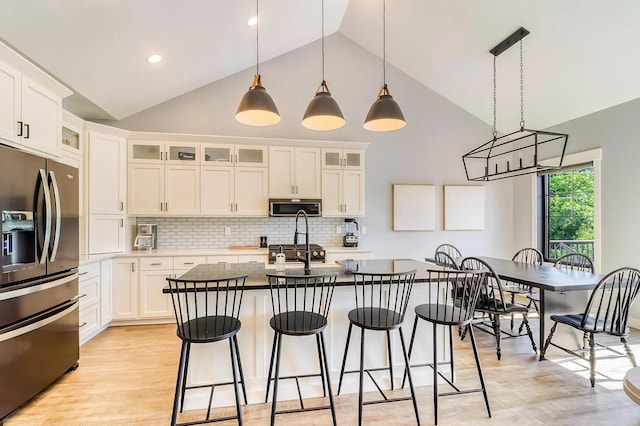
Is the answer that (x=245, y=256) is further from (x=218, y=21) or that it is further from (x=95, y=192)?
(x=218, y=21)

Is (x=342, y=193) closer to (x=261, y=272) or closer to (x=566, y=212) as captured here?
(x=261, y=272)

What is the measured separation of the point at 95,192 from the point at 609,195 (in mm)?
6335

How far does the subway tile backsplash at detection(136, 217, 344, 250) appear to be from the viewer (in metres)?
4.45

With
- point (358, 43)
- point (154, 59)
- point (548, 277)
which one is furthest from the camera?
point (358, 43)

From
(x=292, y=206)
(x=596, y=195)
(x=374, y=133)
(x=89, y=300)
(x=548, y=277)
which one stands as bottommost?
(x=89, y=300)

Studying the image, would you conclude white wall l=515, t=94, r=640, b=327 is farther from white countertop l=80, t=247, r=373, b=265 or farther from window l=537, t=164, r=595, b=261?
white countertop l=80, t=247, r=373, b=265

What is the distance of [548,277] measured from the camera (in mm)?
2904

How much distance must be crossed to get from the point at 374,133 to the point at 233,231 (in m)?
2.76

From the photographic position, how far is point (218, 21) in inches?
131

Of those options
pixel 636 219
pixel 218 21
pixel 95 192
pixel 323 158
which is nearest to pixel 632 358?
pixel 636 219

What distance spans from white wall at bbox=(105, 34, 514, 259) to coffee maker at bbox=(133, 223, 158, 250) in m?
1.39

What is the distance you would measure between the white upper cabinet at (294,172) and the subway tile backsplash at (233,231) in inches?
20.0

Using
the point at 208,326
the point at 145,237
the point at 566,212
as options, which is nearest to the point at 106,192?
the point at 145,237

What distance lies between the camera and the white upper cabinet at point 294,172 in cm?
438
